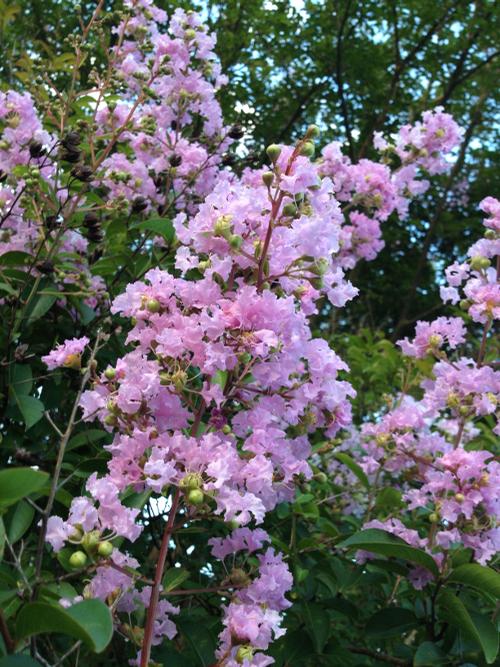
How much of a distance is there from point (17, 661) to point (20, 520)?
381 mm

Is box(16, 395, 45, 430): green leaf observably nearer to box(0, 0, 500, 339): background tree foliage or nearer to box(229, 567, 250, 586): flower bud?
box(229, 567, 250, 586): flower bud

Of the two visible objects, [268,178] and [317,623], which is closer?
[268,178]

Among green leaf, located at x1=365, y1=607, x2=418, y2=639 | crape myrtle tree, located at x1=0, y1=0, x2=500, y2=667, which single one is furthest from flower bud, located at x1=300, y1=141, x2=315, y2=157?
green leaf, located at x1=365, y1=607, x2=418, y2=639

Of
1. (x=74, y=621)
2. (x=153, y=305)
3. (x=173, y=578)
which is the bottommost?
(x=173, y=578)

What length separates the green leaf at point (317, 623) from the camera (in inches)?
65.1

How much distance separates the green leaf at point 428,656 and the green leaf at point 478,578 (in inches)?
6.4

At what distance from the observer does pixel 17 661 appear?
2.96 feet

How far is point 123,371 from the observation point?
123 centimetres

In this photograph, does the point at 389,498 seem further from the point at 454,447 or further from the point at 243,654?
the point at 243,654

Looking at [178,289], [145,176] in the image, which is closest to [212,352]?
[178,289]

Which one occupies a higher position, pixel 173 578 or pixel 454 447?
pixel 454 447

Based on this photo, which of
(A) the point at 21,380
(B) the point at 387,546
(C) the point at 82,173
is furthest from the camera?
(A) the point at 21,380

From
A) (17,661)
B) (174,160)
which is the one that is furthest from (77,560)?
(174,160)

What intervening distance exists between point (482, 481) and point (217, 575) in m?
0.76
